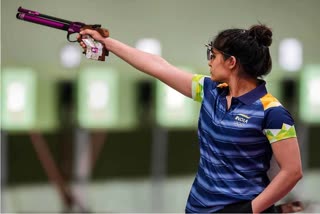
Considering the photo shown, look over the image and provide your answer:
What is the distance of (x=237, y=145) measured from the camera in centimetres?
140

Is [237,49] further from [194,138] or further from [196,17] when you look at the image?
[194,138]

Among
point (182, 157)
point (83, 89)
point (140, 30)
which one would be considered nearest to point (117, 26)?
point (140, 30)

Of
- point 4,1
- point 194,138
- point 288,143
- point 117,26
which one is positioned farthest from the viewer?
point 194,138

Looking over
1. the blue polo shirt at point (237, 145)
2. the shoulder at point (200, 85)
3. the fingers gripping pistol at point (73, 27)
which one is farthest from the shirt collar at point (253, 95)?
the fingers gripping pistol at point (73, 27)

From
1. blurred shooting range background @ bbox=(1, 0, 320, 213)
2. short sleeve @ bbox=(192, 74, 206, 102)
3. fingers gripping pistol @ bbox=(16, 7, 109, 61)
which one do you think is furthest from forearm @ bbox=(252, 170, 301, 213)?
blurred shooting range background @ bbox=(1, 0, 320, 213)

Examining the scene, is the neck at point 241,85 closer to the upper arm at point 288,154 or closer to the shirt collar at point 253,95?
the shirt collar at point 253,95

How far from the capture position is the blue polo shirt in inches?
54.2

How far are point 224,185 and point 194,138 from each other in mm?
2204

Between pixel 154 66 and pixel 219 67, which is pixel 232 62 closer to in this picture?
pixel 219 67

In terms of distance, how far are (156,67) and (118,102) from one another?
1.91 metres

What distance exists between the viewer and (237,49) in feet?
4.61

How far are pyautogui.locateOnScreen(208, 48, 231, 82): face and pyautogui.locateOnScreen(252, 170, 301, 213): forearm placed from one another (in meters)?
0.24

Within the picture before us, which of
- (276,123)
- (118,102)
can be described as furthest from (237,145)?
(118,102)

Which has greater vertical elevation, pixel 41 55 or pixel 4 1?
pixel 4 1
